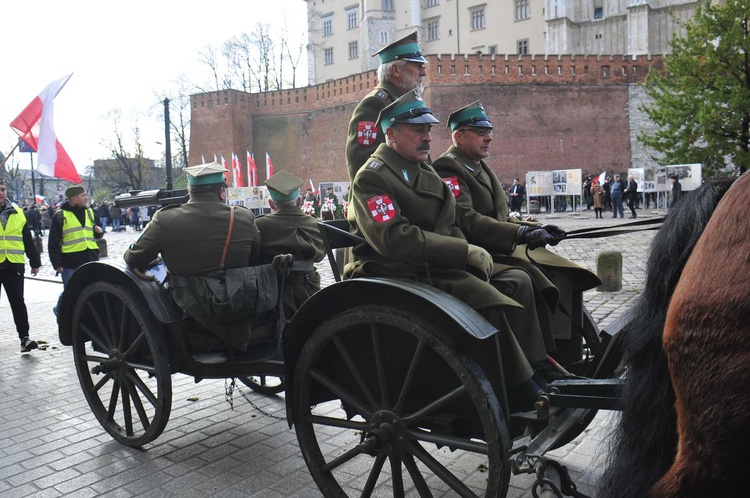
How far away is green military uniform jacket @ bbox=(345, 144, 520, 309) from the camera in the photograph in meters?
3.05

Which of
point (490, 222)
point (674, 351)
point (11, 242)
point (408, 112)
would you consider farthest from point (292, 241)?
point (11, 242)

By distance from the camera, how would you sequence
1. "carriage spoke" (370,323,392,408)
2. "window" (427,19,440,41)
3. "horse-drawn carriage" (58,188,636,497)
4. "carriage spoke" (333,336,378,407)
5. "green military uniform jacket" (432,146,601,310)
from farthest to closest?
"window" (427,19,440,41) < "green military uniform jacket" (432,146,601,310) < "carriage spoke" (333,336,378,407) < "carriage spoke" (370,323,392,408) < "horse-drawn carriage" (58,188,636,497)

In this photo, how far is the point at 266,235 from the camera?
16.4 ft

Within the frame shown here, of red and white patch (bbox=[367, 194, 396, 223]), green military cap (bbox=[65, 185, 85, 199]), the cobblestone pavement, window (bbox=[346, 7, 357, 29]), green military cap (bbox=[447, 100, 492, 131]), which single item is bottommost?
the cobblestone pavement

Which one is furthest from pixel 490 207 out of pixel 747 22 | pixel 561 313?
pixel 747 22

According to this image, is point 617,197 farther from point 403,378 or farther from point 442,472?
point 442,472

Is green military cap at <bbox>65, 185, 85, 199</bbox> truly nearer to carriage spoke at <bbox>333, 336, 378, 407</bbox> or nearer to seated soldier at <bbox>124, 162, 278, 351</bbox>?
seated soldier at <bbox>124, 162, 278, 351</bbox>

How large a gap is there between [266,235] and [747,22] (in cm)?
2447

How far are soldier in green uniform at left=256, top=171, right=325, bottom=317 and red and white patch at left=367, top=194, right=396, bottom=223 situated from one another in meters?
1.83

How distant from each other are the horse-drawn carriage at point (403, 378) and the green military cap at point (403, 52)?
1.17 m

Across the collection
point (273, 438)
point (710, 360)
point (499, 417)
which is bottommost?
point (273, 438)

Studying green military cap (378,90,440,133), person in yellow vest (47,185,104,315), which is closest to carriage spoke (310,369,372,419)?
green military cap (378,90,440,133)

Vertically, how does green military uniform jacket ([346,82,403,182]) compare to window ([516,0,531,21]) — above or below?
below

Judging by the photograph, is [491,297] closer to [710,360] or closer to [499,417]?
[499,417]
